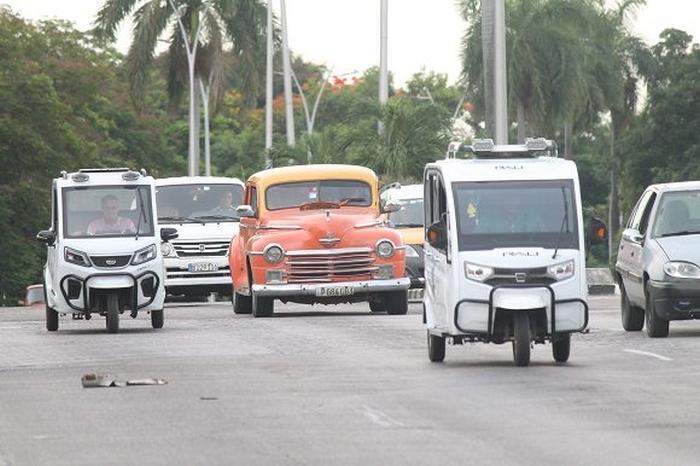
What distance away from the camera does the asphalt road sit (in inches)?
583

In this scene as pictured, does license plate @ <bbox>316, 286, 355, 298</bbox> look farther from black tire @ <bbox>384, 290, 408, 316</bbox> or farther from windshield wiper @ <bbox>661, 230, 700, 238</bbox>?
windshield wiper @ <bbox>661, 230, 700, 238</bbox>

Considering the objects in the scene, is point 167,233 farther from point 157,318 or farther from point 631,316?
point 631,316

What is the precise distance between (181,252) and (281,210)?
6.25 metres

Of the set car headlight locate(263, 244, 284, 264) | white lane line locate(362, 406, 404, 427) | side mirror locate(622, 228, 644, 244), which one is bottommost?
white lane line locate(362, 406, 404, 427)

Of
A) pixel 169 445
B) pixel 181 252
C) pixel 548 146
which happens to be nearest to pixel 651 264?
pixel 548 146

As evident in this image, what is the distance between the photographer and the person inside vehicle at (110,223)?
30.2m

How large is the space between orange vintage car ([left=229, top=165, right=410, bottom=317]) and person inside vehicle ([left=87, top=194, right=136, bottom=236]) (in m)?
3.30

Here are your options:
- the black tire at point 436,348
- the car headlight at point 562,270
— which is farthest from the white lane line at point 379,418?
the black tire at point 436,348

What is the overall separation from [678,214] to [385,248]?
7.05m

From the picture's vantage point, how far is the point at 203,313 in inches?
1443

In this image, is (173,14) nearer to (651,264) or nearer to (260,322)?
(260,322)

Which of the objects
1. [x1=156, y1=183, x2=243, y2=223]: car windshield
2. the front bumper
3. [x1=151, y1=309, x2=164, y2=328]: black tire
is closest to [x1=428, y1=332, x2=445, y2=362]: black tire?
the front bumper

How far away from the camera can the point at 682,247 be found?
2645 centimetres

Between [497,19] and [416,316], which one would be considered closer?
[416,316]
